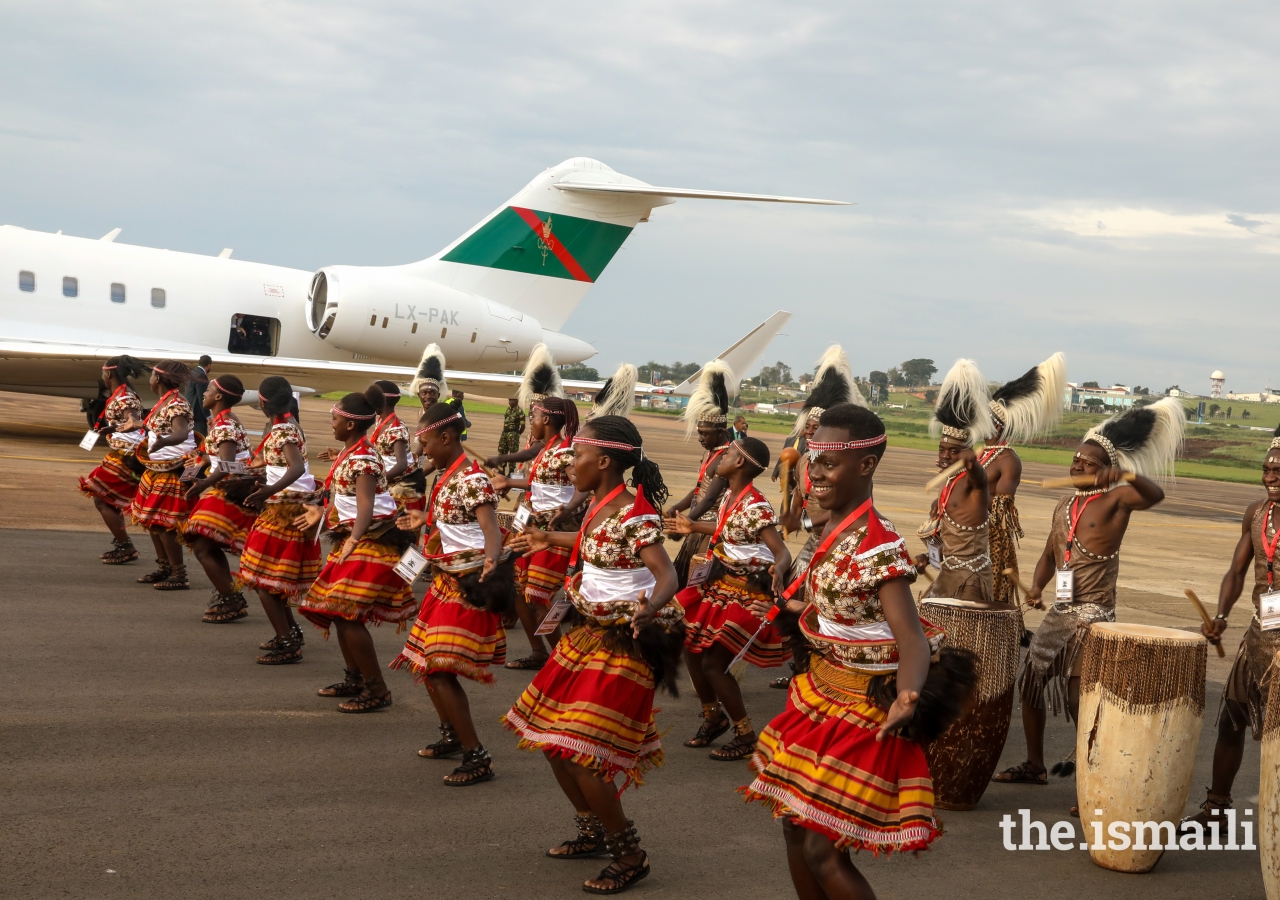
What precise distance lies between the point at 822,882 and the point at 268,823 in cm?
258

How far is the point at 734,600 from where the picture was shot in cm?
639

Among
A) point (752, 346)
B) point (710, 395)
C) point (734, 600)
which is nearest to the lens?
point (734, 600)

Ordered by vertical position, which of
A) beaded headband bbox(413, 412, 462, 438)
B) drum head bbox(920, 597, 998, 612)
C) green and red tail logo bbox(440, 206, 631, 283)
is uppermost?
green and red tail logo bbox(440, 206, 631, 283)

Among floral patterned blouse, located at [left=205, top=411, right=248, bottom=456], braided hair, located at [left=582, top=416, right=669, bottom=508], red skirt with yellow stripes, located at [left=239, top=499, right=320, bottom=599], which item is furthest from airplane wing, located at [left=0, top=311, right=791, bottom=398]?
braided hair, located at [left=582, top=416, right=669, bottom=508]

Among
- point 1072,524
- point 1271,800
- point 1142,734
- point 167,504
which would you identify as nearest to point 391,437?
point 167,504

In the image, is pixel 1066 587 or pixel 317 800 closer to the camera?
pixel 317 800

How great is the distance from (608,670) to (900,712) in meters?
1.49

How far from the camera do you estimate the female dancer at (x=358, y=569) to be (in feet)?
20.8

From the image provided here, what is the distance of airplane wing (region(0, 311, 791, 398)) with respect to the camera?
18312 mm

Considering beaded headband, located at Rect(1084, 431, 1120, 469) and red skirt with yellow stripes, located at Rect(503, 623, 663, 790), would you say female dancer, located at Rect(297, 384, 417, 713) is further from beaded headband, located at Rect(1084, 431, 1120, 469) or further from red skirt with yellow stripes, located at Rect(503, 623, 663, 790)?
beaded headband, located at Rect(1084, 431, 1120, 469)

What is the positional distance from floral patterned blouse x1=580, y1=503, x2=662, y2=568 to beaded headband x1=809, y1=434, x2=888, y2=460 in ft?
3.77

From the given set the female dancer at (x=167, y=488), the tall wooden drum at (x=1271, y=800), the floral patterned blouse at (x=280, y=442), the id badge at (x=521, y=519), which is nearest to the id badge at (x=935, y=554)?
the tall wooden drum at (x=1271, y=800)

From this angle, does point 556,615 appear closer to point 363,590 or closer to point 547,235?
point 363,590

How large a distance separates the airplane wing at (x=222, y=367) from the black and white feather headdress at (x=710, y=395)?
7.71 meters
